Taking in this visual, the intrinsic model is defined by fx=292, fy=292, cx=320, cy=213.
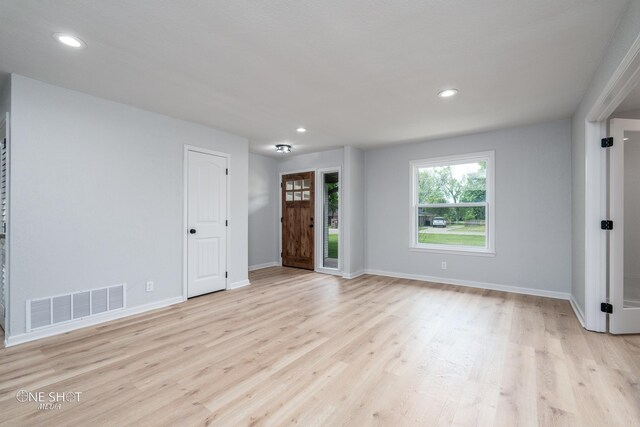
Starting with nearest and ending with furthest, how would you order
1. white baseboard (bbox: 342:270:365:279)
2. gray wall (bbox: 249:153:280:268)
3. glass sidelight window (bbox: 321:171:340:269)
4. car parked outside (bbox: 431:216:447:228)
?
car parked outside (bbox: 431:216:447:228) → white baseboard (bbox: 342:270:365:279) → glass sidelight window (bbox: 321:171:340:269) → gray wall (bbox: 249:153:280:268)

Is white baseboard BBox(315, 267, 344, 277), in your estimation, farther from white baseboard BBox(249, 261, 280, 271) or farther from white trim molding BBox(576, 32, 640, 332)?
white trim molding BBox(576, 32, 640, 332)

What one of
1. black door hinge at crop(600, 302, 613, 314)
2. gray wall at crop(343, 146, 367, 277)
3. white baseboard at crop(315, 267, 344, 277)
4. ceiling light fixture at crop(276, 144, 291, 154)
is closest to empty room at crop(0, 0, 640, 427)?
black door hinge at crop(600, 302, 613, 314)

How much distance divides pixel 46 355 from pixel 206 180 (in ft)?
8.54

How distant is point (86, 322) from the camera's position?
124 inches

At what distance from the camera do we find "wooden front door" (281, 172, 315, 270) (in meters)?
6.27

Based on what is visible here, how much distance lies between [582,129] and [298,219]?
4.82m

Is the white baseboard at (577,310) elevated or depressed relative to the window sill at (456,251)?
depressed

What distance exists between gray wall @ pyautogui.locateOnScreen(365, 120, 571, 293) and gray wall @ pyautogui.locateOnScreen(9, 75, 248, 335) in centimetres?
397

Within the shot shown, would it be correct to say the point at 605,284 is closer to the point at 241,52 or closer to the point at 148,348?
the point at 241,52

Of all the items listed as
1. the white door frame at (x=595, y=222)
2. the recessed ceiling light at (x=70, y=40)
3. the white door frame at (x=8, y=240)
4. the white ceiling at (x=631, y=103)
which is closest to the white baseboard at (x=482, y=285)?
the white door frame at (x=595, y=222)

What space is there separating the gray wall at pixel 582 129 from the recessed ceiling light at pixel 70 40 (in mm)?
3689

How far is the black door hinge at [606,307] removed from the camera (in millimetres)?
2883

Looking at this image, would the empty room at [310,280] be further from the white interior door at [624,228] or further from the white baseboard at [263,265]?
the white baseboard at [263,265]

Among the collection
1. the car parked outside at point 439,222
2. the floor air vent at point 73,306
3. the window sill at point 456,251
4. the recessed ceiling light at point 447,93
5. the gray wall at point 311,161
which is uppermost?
the recessed ceiling light at point 447,93
